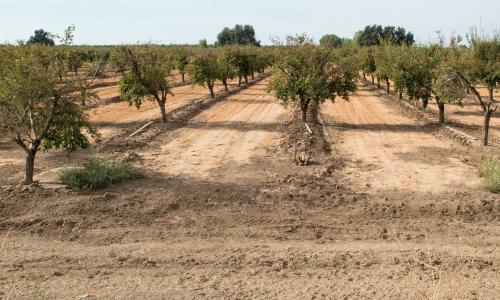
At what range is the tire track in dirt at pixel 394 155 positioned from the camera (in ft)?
39.0

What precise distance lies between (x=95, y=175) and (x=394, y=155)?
360 inches

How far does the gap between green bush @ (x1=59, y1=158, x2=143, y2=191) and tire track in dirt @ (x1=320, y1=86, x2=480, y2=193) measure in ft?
19.4

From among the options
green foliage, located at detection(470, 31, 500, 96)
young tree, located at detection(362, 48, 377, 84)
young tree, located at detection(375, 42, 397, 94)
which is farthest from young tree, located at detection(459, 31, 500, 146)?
young tree, located at detection(362, 48, 377, 84)

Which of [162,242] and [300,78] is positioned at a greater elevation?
[300,78]

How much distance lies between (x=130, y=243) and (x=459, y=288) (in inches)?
207

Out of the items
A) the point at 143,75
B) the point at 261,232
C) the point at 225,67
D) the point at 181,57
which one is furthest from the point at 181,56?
the point at 261,232

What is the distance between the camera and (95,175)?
11.2 m

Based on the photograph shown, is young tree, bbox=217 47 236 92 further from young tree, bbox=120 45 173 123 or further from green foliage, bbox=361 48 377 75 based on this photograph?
green foliage, bbox=361 48 377 75

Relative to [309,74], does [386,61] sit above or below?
above

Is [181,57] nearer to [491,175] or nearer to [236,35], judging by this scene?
[491,175]

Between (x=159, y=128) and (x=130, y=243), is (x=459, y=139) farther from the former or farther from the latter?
(x=130, y=243)

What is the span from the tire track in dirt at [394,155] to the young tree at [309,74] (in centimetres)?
177

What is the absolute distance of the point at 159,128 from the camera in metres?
20.8

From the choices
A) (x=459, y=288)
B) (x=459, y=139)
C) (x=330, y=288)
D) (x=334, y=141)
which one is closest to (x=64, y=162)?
(x=334, y=141)
